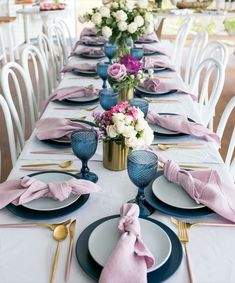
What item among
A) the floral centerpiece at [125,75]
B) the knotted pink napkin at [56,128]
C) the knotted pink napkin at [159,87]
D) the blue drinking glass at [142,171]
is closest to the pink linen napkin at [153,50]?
the knotted pink napkin at [159,87]

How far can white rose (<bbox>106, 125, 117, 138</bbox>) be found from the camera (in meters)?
1.10

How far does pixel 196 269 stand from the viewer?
82 centimetres

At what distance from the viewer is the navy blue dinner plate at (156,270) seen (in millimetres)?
782

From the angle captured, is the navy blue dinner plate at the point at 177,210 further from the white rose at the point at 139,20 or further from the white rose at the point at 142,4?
the white rose at the point at 142,4

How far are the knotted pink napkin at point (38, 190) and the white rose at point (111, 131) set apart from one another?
0.52 feet

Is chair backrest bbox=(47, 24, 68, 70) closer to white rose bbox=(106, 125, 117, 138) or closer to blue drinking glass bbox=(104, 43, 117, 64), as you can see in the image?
blue drinking glass bbox=(104, 43, 117, 64)

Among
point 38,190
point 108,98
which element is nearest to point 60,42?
point 108,98

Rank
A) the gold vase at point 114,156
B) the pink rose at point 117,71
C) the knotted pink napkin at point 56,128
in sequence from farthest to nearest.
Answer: the pink rose at point 117,71 < the knotted pink napkin at point 56,128 < the gold vase at point 114,156

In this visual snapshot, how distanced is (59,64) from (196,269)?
108 inches

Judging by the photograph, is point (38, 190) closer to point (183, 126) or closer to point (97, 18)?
point (183, 126)

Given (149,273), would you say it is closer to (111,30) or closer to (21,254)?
(21,254)

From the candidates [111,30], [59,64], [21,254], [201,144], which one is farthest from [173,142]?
[59,64]

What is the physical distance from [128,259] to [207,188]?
37 cm

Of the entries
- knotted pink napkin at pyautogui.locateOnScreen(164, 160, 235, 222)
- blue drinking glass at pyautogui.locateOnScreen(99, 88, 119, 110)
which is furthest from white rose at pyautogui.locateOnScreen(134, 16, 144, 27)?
knotted pink napkin at pyautogui.locateOnScreen(164, 160, 235, 222)
